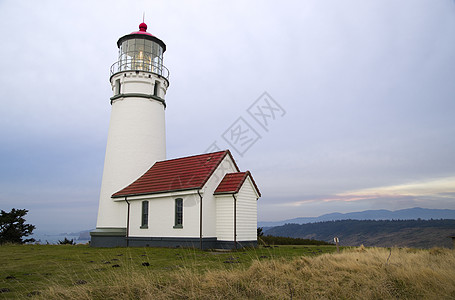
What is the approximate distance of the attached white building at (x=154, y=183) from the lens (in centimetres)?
1700

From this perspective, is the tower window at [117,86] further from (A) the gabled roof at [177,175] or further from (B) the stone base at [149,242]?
(B) the stone base at [149,242]

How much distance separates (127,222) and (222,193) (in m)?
7.06

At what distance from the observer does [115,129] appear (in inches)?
868

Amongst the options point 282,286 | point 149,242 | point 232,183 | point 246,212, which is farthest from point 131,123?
point 282,286

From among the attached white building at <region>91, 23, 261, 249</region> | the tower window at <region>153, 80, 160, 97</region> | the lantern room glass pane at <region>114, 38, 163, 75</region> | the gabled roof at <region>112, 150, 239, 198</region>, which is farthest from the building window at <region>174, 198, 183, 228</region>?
the lantern room glass pane at <region>114, 38, 163, 75</region>

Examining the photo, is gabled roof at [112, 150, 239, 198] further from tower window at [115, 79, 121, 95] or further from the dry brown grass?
the dry brown grass

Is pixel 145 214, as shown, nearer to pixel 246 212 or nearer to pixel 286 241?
pixel 246 212

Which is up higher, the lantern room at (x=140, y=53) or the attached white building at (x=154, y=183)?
the lantern room at (x=140, y=53)

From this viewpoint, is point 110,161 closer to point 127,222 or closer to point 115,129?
point 115,129

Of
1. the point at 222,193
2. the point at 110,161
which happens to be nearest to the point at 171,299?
the point at 222,193

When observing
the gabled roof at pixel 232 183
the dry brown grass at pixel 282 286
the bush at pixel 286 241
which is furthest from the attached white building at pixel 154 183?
the dry brown grass at pixel 282 286

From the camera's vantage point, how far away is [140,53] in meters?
23.0

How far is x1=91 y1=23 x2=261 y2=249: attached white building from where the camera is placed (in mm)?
17000

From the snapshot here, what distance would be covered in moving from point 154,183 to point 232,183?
5.14 meters
